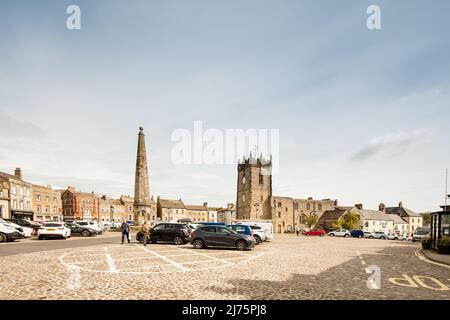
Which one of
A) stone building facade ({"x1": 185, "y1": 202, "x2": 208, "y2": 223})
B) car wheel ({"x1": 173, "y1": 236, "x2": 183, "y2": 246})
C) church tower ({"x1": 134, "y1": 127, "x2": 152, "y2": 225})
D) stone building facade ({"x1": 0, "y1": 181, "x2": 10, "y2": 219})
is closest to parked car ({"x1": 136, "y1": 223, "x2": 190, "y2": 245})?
car wheel ({"x1": 173, "y1": 236, "x2": 183, "y2": 246})

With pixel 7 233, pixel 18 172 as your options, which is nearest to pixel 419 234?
pixel 7 233

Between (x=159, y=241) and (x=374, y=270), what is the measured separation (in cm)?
1624

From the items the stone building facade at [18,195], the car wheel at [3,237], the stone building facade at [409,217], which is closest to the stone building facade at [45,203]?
the stone building facade at [18,195]

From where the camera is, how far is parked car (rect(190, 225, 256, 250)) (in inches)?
800

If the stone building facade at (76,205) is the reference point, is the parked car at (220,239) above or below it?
above

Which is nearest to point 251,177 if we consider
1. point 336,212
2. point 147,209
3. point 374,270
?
point 336,212

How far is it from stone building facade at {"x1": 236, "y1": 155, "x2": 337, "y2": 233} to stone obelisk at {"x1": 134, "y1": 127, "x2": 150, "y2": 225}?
54.5m

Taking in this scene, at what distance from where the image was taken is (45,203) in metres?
64.8

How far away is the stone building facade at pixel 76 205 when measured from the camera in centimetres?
7944

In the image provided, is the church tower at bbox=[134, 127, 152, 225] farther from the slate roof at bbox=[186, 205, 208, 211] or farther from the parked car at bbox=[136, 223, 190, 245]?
the slate roof at bbox=[186, 205, 208, 211]

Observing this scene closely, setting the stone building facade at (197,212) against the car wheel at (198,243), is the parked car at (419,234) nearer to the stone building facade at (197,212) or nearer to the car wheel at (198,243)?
the car wheel at (198,243)

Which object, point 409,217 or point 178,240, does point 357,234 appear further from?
point 409,217

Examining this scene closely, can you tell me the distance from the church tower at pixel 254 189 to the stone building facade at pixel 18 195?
2057 inches

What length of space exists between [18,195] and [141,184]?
1166 inches
